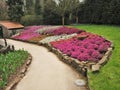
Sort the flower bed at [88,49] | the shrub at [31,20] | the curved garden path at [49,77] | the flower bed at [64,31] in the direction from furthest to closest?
1. the shrub at [31,20]
2. the flower bed at [64,31]
3. the flower bed at [88,49]
4. the curved garden path at [49,77]

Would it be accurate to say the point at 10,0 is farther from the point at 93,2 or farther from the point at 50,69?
the point at 50,69

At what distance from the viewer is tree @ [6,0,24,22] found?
1489 inches

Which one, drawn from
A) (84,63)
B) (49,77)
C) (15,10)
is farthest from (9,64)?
(15,10)

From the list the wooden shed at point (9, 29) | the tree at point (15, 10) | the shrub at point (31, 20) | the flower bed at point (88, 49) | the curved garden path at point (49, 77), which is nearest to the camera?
the curved garden path at point (49, 77)

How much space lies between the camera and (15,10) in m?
37.8

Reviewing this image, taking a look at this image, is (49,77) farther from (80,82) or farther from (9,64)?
(9,64)

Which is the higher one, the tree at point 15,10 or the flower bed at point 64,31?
the tree at point 15,10

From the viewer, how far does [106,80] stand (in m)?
10.1

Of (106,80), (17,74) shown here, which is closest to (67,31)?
(17,74)

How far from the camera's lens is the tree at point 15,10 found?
37.8 metres

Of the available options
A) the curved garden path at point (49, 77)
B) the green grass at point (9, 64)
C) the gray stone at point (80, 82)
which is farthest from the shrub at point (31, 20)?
the gray stone at point (80, 82)

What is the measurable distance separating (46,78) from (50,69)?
5.68 feet

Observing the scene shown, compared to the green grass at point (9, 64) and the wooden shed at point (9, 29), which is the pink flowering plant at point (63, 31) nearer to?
the wooden shed at point (9, 29)

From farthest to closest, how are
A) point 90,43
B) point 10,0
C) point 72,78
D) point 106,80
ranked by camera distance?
point 10,0 → point 90,43 → point 72,78 → point 106,80
